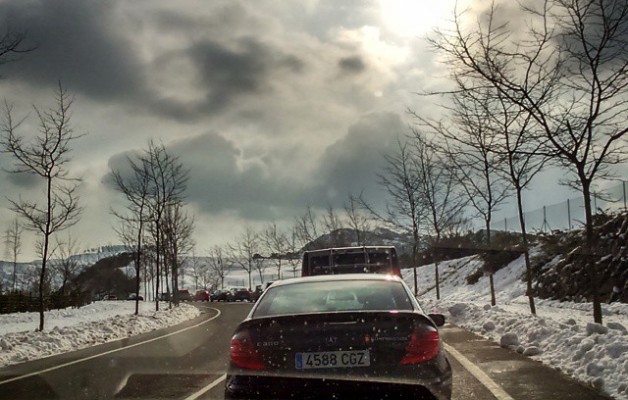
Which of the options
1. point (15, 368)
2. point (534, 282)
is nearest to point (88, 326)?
point (15, 368)

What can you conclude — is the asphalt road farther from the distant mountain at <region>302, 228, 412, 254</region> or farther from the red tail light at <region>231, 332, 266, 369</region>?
the distant mountain at <region>302, 228, 412, 254</region>

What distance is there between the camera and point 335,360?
422 cm

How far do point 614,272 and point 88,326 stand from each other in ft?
56.9

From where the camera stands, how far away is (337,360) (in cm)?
421

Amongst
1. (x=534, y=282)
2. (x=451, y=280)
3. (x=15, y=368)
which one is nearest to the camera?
(x=15, y=368)

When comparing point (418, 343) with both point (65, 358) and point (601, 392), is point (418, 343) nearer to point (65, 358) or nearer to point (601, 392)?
point (601, 392)

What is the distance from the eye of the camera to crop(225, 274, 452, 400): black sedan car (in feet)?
13.6

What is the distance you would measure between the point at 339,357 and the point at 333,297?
3.89 ft

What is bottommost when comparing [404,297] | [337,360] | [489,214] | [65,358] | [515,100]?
[65,358]

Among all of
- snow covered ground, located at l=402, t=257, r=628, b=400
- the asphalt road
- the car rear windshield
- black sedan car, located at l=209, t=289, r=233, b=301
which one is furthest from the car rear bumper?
black sedan car, located at l=209, t=289, r=233, b=301

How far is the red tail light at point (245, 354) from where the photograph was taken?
14.3 feet

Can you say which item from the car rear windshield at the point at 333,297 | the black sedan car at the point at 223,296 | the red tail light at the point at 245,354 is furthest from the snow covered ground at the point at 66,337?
the black sedan car at the point at 223,296

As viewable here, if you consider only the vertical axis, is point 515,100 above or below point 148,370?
above

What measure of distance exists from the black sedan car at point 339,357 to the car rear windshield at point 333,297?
35 cm
